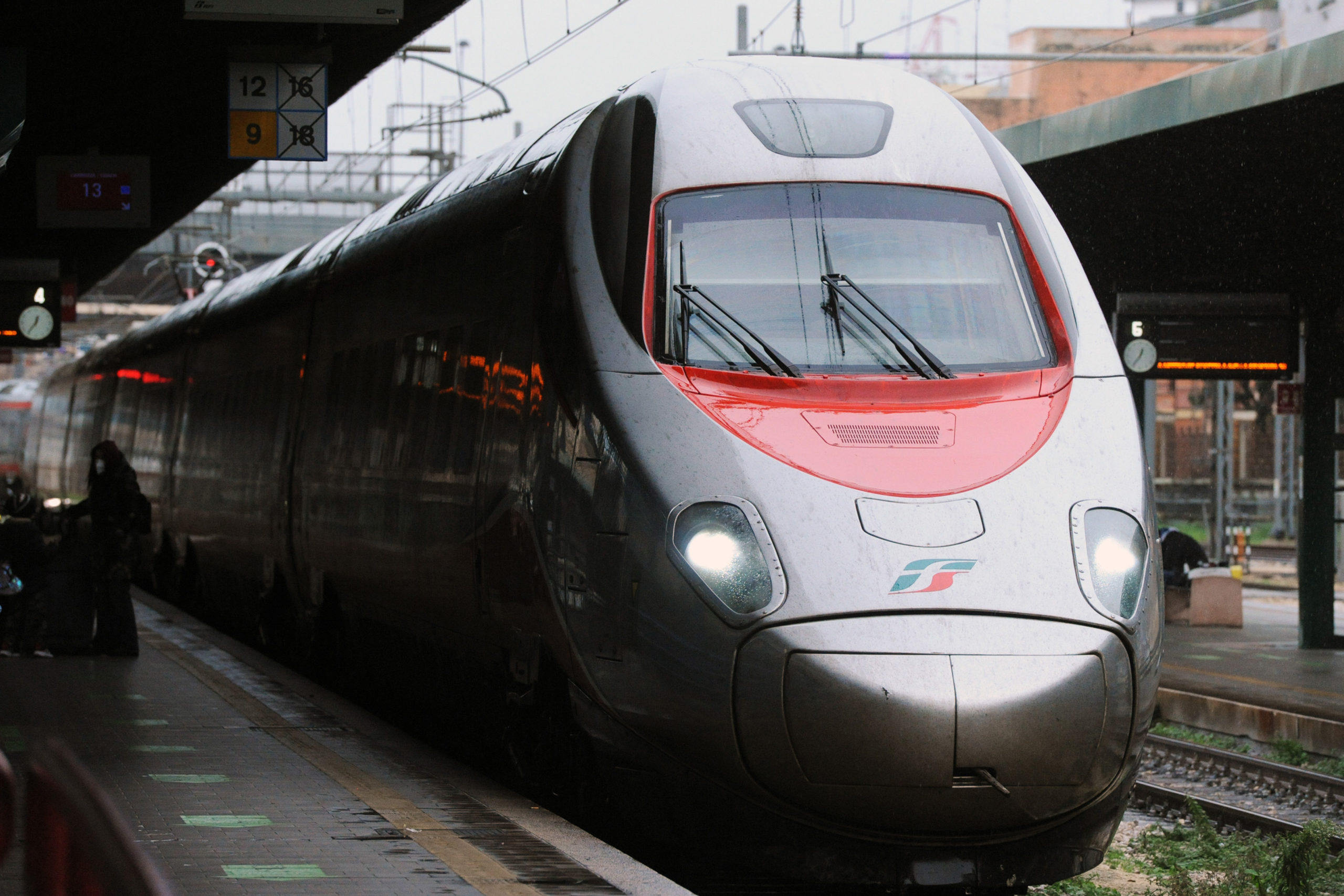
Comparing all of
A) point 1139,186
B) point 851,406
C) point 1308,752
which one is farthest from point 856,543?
point 1139,186

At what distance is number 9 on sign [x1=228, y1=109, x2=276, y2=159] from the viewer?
1332 cm

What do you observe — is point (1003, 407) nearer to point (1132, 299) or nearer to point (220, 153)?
point (1132, 299)

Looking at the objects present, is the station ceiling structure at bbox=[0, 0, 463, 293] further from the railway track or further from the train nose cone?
the railway track

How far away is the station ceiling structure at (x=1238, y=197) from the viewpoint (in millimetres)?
12562

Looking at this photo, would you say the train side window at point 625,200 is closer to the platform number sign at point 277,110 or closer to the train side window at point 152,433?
the platform number sign at point 277,110

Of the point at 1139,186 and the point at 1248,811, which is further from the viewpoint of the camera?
the point at 1139,186

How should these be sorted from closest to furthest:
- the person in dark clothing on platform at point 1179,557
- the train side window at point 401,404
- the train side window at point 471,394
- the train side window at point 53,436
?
the train side window at point 471,394
the train side window at point 401,404
the person in dark clothing on platform at point 1179,557
the train side window at point 53,436

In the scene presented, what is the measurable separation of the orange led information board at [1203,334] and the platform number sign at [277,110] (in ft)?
24.4

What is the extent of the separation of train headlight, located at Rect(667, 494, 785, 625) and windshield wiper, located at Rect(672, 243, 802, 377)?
0.76 m

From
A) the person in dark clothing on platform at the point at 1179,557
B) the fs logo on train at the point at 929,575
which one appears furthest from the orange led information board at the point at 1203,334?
the fs logo on train at the point at 929,575

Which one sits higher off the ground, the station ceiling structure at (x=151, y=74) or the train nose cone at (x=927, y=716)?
the station ceiling structure at (x=151, y=74)

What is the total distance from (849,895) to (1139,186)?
9230 mm

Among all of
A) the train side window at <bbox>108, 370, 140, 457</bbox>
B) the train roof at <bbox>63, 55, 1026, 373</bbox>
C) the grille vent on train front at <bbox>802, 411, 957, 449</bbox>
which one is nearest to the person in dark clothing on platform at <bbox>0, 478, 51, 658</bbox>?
the train roof at <bbox>63, 55, 1026, 373</bbox>

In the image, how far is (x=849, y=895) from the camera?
7484 mm
